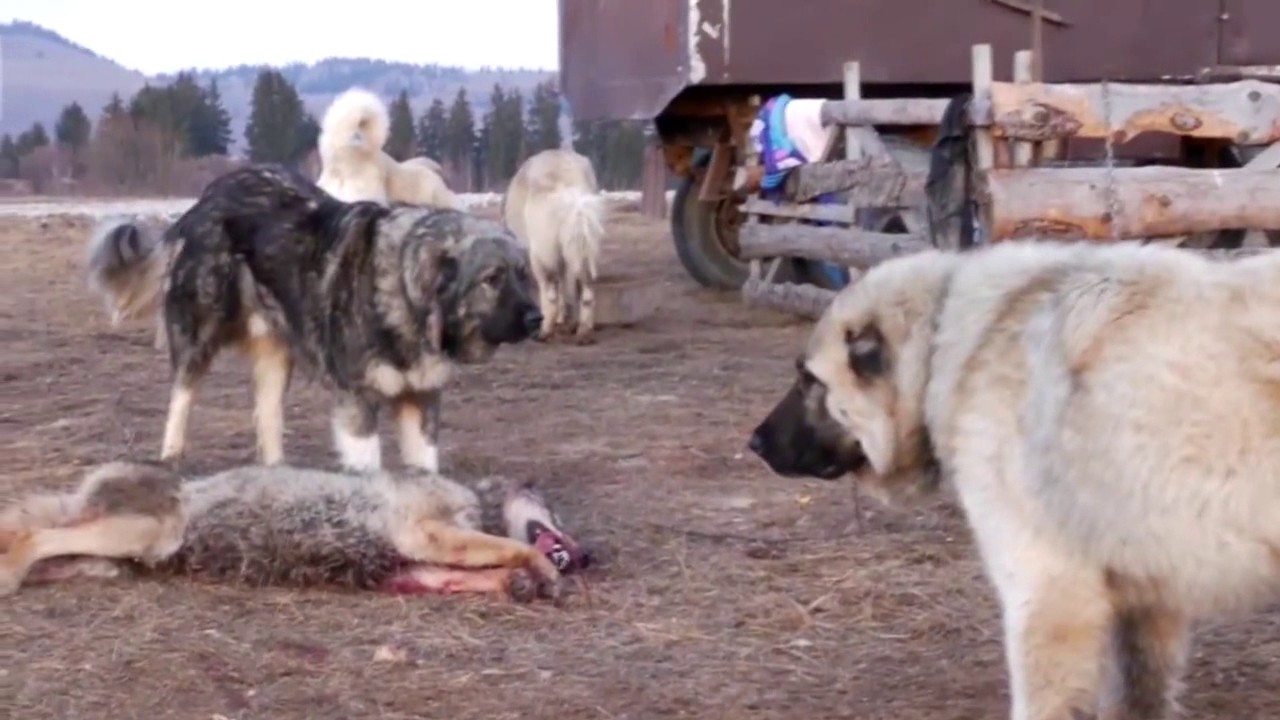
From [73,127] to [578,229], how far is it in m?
23.8

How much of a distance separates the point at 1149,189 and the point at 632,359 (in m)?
3.89

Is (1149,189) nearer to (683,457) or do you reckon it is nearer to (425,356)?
(683,457)

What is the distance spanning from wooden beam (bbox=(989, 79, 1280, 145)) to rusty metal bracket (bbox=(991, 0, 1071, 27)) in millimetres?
4985

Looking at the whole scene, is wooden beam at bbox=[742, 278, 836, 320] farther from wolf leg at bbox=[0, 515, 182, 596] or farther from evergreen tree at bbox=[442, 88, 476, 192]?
evergreen tree at bbox=[442, 88, 476, 192]

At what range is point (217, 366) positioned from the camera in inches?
441

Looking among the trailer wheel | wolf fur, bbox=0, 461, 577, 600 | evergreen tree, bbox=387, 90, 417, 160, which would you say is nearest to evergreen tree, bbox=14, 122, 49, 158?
evergreen tree, bbox=387, 90, 417, 160

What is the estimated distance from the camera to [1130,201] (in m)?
8.38

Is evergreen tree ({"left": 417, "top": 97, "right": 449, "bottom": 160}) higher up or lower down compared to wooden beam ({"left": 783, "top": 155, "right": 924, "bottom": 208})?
higher up

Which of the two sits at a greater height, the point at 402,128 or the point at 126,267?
the point at 402,128

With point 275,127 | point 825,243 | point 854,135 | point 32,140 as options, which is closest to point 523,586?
point 825,243

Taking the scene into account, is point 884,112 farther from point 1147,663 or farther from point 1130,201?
point 1147,663

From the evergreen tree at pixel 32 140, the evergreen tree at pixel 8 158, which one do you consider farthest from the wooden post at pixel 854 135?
the evergreen tree at pixel 32 140

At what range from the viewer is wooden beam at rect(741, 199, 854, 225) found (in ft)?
41.6

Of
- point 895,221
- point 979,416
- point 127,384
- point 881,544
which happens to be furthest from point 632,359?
point 979,416
